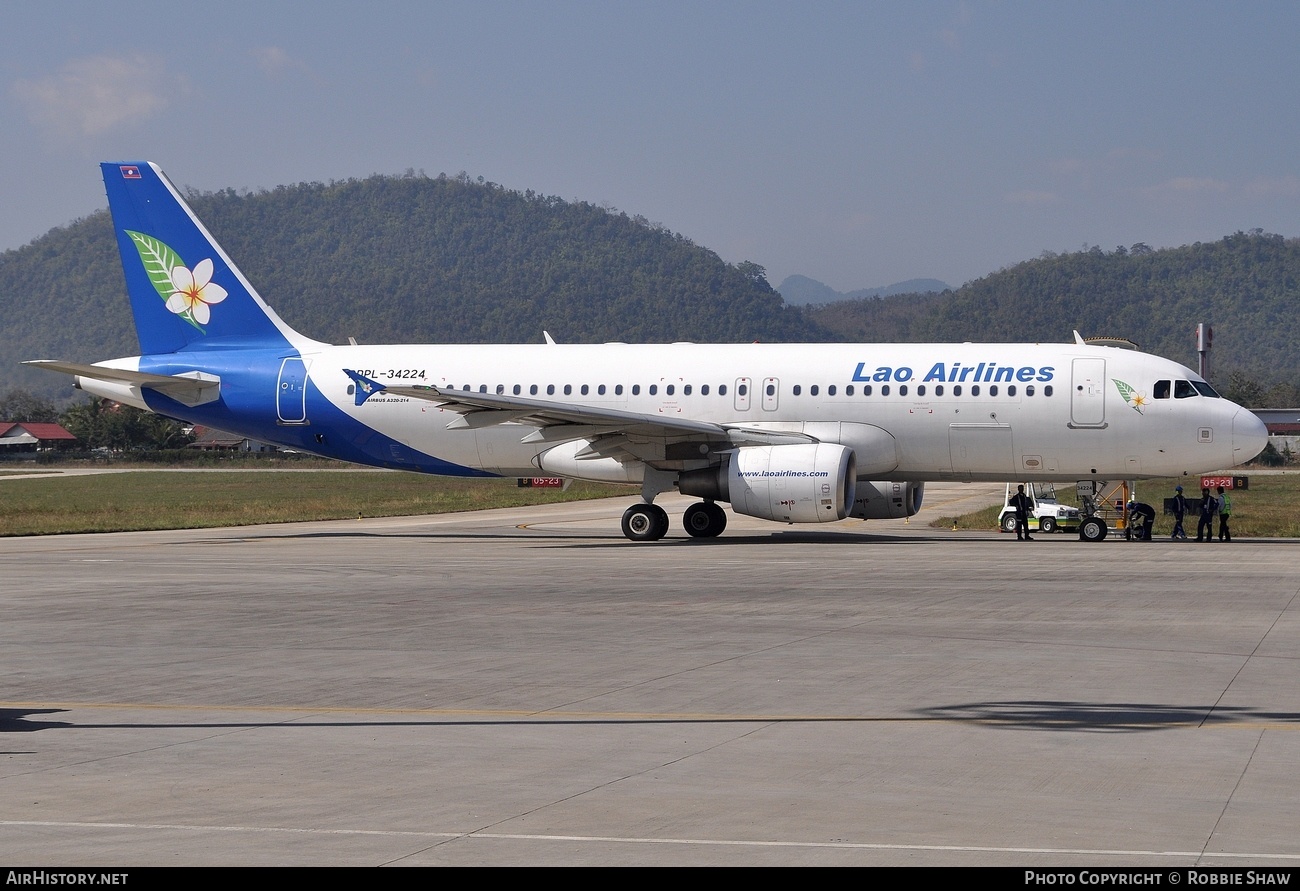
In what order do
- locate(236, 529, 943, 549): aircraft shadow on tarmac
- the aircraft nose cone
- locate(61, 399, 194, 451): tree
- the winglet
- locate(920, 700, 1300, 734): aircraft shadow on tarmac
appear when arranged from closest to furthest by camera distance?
locate(920, 700, 1300, 734): aircraft shadow on tarmac, the aircraft nose cone, locate(236, 529, 943, 549): aircraft shadow on tarmac, the winglet, locate(61, 399, 194, 451): tree

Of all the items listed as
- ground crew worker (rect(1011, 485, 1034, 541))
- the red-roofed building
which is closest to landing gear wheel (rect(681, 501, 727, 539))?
ground crew worker (rect(1011, 485, 1034, 541))

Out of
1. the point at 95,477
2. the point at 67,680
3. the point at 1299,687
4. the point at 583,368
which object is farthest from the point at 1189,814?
the point at 95,477

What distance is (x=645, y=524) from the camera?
33.1m

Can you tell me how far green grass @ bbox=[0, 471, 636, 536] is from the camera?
43.6 metres

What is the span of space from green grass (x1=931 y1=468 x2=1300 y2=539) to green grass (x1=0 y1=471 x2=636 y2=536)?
714 inches

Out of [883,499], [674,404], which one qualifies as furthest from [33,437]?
[883,499]

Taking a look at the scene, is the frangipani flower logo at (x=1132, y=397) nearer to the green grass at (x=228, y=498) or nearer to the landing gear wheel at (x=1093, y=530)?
the landing gear wheel at (x=1093, y=530)

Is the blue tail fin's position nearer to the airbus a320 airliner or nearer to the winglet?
the airbus a320 airliner

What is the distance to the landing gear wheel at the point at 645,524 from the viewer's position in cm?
3306

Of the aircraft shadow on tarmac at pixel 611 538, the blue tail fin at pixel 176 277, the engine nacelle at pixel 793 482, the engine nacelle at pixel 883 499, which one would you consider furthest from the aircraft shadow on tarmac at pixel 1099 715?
the blue tail fin at pixel 176 277

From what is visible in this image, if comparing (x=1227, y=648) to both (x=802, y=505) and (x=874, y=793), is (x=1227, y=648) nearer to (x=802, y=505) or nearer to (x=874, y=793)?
Result: (x=874, y=793)

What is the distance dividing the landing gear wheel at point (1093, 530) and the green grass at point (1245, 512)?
586 cm

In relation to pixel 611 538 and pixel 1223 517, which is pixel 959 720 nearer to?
pixel 611 538

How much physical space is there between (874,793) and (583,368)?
26.4m
